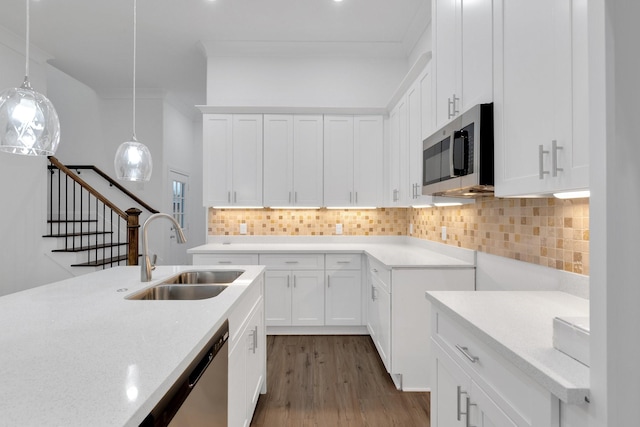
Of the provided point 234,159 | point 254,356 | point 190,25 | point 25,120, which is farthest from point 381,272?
point 190,25

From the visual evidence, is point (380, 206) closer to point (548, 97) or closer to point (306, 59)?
point (306, 59)

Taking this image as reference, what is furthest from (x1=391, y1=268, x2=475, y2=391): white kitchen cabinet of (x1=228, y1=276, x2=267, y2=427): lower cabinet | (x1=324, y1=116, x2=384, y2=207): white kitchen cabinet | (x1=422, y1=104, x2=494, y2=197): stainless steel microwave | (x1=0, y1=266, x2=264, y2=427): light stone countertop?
(x1=324, y1=116, x2=384, y2=207): white kitchen cabinet

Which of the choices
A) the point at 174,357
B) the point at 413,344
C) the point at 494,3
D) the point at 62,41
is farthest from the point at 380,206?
the point at 62,41

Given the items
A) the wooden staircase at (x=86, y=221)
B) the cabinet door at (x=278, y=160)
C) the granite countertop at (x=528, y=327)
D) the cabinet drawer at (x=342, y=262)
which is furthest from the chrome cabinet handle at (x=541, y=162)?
the wooden staircase at (x=86, y=221)

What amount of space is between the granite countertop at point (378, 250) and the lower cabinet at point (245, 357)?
1027 millimetres

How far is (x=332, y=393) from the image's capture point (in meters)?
2.49

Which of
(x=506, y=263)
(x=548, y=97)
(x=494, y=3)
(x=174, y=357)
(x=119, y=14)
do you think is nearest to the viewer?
(x=174, y=357)

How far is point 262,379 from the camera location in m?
2.38

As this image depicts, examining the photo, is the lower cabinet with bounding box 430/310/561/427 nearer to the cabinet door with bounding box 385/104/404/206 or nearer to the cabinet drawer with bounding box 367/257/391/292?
the cabinet drawer with bounding box 367/257/391/292

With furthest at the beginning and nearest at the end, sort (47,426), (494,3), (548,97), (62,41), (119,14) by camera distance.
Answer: (62,41) → (119,14) → (494,3) → (548,97) → (47,426)

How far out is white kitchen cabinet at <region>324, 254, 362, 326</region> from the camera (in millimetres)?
3641

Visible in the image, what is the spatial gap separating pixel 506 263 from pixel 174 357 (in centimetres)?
194

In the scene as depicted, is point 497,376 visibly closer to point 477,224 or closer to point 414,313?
point 414,313

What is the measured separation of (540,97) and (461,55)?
29.9 inches
